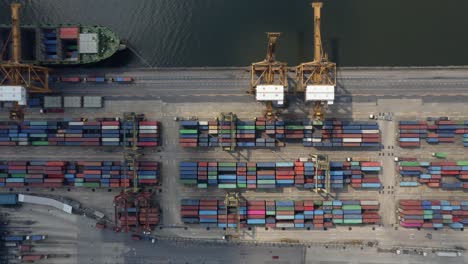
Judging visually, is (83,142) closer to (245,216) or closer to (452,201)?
(245,216)

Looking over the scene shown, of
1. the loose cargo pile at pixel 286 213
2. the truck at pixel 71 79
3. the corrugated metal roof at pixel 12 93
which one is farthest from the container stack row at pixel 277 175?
the corrugated metal roof at pixel 12 93

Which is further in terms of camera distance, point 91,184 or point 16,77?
point 91,184

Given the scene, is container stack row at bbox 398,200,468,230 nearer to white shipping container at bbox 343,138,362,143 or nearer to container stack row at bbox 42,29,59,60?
white shipping container at bbox 343,138,362,143

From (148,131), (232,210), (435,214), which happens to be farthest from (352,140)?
(148,131)

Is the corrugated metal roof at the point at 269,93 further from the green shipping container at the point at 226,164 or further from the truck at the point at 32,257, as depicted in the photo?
the truck at the point at 32,257

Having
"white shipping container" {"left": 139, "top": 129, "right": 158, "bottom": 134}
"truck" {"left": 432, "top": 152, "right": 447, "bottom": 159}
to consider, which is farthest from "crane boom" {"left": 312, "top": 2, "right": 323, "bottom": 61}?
"white shipping container" {"left": 139, "top": 129, "right": 158, "bottom": 134}

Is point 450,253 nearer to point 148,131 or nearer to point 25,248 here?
point 148,131
